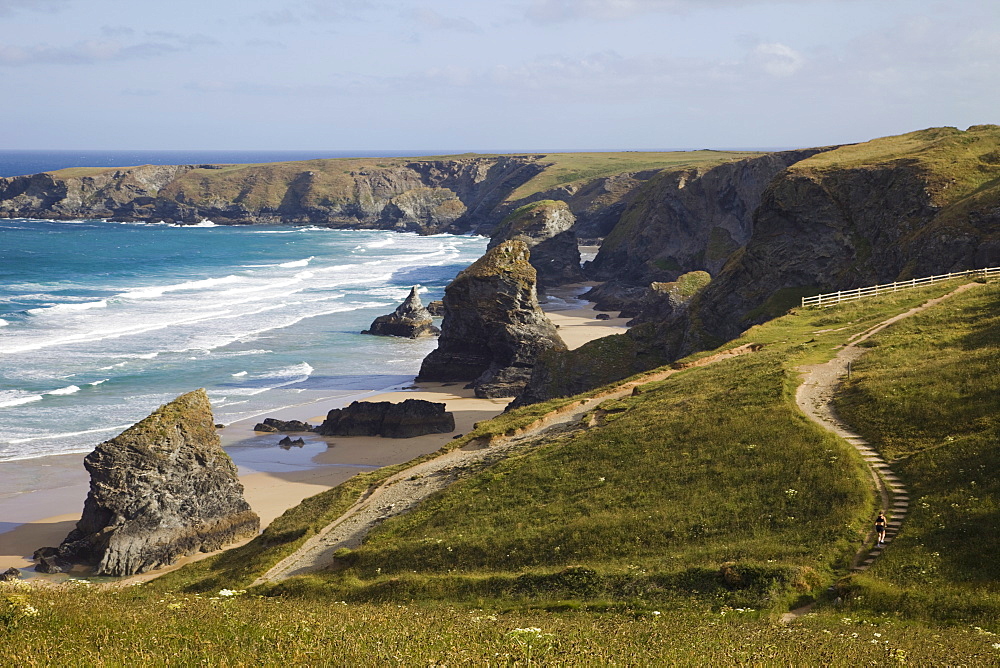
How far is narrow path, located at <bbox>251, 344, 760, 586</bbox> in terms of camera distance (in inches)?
1125

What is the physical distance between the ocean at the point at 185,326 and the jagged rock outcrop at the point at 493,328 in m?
4.14

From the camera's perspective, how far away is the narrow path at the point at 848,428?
2131cm

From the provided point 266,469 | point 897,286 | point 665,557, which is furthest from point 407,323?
point 665,557

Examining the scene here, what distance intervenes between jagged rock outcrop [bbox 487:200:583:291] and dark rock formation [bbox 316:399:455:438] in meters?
67.4

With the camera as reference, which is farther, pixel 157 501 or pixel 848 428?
pixel 157 501

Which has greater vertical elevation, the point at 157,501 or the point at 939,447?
the point at 939,447

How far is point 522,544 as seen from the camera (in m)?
25.2

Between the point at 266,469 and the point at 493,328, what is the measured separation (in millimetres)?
23465

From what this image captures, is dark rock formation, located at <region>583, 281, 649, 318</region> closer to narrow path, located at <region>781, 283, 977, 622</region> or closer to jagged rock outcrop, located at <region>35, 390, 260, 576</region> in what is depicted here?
narrow path, located at <region>781, 283, 977, 622</region>

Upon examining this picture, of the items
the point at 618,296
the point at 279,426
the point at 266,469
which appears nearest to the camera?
the point at 266,469

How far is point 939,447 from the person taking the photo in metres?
25.4

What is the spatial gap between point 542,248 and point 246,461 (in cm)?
7922

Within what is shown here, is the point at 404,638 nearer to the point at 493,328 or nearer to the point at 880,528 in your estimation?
the point at 880,528

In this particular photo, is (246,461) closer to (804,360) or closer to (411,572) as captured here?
(411,572)
